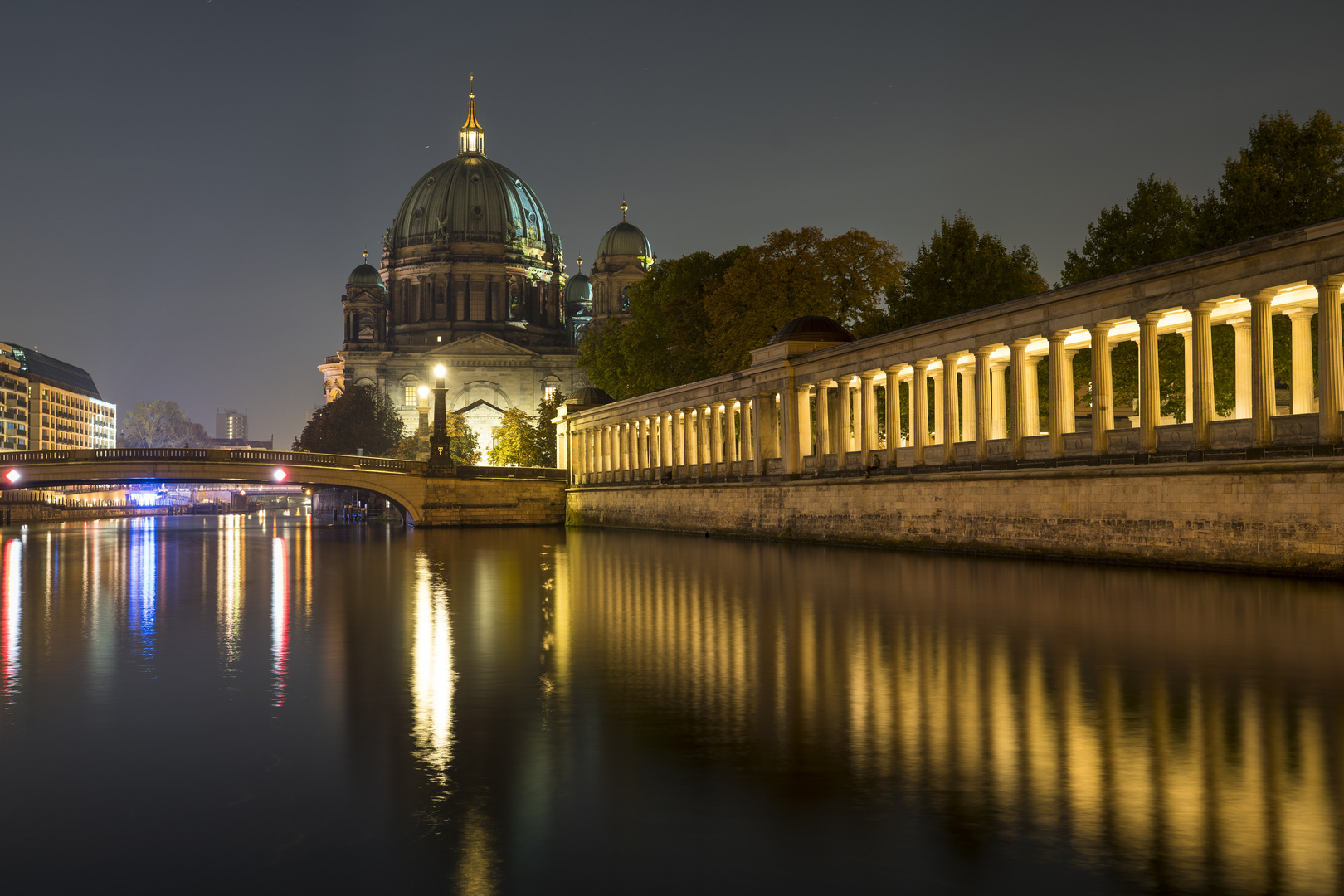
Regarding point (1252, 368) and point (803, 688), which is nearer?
point (803, 688)

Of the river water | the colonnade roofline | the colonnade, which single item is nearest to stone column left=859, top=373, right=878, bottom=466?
the colonnade

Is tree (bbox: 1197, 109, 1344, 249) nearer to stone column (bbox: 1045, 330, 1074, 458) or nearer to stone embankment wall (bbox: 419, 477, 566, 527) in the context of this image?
stone column (bbox: 1045, 330, 1074, 458)

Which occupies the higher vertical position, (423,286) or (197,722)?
(423,286)

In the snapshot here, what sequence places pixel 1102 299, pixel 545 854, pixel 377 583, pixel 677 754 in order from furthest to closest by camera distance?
pixel 1102 299
pixel 377 583
pixel 677 754
pixel 545 854

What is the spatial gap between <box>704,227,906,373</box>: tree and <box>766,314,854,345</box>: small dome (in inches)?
431

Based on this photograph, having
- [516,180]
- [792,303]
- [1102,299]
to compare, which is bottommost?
[1102,299]

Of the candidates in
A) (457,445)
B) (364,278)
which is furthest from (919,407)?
(364,278)

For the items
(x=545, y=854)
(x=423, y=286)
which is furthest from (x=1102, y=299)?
(x=423, y=286)

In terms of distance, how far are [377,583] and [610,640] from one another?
13.9 metres

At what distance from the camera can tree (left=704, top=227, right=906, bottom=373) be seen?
2559 inches

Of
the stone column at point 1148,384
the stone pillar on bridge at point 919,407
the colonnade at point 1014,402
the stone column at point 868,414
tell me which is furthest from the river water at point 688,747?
the stone column at point 868,414

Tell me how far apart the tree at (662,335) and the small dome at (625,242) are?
186 ft

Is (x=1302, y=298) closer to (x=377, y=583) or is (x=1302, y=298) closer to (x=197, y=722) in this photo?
(x=377, y=583)

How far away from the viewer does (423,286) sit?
6535 inches
